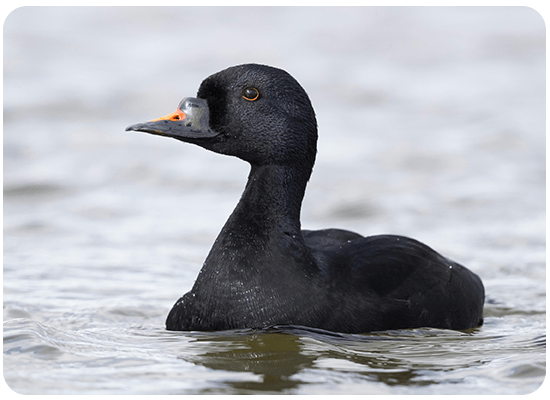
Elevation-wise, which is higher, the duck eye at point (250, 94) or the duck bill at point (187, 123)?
the duck eye at point (250, 94)

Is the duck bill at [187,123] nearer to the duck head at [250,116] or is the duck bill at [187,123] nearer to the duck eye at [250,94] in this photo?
the duck head at [250,116]

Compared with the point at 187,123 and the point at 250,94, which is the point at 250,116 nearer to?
the point at 250,94

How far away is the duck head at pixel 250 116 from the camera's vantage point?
17.3 feet

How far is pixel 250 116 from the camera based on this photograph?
5266 millimetres

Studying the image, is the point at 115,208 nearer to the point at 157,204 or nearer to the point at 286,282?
the point at 157,204

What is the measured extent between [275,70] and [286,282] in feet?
4.38

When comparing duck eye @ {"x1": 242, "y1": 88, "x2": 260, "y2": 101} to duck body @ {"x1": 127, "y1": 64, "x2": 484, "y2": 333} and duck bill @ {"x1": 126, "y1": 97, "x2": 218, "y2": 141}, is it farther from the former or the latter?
duck bill @ {"x1": 126, "y1": 97, "x2": 218, "y2": 141}

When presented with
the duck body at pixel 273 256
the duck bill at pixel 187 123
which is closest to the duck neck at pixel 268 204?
the duck body at pixel 273 256

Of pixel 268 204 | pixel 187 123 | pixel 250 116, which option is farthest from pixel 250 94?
pixel 268 204

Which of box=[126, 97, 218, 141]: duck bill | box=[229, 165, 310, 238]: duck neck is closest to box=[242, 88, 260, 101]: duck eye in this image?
box=[126, 97, 218, 141]: duck bill

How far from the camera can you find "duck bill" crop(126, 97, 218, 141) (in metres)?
5.19

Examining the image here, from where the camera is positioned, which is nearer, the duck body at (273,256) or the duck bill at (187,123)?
the duck body at (273,256)

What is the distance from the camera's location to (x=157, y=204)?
955 centimetres

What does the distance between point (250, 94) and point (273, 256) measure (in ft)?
3.34
